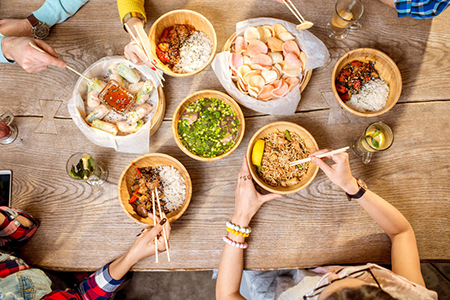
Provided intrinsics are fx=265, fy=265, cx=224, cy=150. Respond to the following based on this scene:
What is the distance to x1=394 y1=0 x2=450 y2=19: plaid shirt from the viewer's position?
5.45 ft

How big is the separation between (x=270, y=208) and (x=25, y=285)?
1.57 meters

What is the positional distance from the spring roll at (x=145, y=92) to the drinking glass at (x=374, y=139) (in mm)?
1392

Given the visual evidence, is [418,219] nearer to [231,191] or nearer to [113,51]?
[231,191]

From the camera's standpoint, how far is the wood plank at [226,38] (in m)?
1.79

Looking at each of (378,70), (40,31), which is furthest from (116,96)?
(378,70)

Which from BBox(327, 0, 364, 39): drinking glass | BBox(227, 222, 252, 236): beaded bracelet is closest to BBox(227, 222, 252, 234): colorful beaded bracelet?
BBox(227, 222, 252, 236): beaded bracelet

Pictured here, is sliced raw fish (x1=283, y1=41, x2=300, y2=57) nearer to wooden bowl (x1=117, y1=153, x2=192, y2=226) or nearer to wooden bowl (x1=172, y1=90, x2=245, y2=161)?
wooden bowl (x1=172, y1=90, x2=245, y2=161)

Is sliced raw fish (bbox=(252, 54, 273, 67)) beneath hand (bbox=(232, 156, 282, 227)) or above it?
above

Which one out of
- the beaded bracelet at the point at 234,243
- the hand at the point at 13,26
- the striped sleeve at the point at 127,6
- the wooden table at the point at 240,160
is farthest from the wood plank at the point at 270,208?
the hand at the point at 13,26

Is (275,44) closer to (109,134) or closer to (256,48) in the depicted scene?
(256,48)

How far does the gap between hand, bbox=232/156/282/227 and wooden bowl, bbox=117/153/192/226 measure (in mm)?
309

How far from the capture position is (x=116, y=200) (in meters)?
1.77

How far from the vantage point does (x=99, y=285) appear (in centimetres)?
171

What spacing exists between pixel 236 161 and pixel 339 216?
2.49ft
